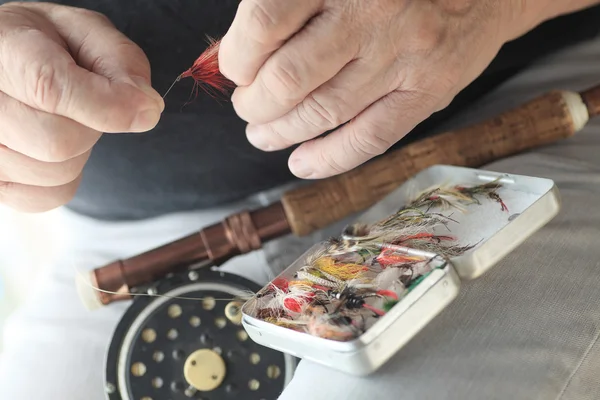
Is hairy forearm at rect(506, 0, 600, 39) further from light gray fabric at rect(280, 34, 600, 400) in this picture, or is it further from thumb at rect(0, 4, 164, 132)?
thumb at rect(0, 4, 164, 132)

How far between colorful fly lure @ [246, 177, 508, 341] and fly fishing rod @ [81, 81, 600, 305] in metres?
0.13

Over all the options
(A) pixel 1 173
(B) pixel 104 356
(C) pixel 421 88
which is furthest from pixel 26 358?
(C) pixel 421 88

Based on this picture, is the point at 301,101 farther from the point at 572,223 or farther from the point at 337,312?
the point at 572,223

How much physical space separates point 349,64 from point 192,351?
0.41m

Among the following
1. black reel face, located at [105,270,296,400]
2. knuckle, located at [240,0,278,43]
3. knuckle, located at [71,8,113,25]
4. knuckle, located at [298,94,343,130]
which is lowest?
black reel face, located at [105,270,296,400]

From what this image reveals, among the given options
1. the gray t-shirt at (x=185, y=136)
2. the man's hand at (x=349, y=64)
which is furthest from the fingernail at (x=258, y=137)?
the gray t-shirt at (x=185, y=136)

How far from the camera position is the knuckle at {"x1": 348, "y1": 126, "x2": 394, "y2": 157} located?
62 cm

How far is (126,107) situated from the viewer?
1.70ft

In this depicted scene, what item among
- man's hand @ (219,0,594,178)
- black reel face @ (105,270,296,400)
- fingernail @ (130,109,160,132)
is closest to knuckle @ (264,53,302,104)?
man's hand @ (219,0,594,178)

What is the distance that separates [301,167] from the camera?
67 cm

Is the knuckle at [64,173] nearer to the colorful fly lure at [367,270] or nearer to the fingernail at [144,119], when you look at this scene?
the fingernail at [144,119]

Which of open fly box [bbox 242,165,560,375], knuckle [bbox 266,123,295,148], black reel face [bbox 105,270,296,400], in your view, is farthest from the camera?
black reel face [bbox 105,270,296,400]

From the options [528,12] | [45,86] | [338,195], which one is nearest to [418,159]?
[338,195]

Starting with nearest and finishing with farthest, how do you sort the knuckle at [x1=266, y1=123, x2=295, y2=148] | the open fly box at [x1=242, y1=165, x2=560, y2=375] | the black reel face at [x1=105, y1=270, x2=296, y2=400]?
1. the open fly box at [x1=242, y1=165, x2=560, y2=375]
2. the knuckle at [x1=266, y1=123, x2=295, y2=148]
3. the black reel face at [x1=105, y1=270, x2=296, y2=400]
